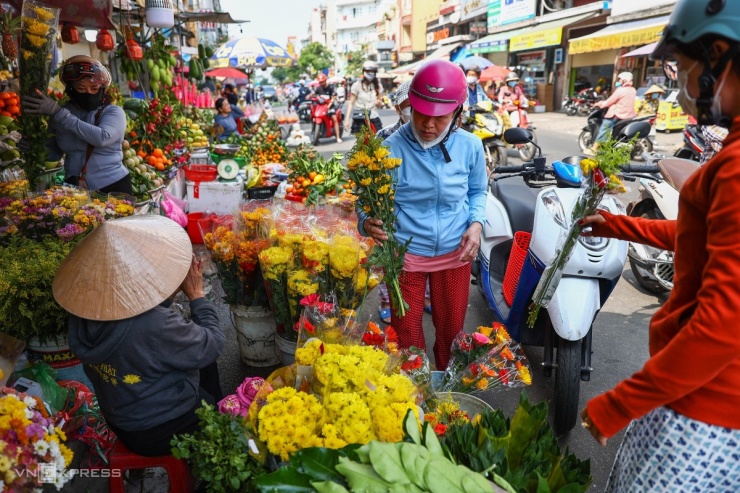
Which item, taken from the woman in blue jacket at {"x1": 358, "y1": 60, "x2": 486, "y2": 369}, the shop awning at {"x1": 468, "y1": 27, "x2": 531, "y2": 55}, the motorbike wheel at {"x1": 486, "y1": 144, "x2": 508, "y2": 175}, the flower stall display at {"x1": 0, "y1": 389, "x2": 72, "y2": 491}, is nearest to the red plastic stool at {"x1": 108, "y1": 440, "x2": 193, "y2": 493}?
the flower stall display at {"x1": 0, "y1": 389, "x2": 72, "y2": 491}

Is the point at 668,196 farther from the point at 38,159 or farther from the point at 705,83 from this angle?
the point at 38,159

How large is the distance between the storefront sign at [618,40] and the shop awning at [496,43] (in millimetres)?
6195

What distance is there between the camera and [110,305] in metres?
1.84

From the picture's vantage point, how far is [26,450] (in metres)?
1.56

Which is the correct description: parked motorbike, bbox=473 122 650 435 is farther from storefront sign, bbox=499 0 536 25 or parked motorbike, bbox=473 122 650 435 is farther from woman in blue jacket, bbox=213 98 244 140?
storefront sign, bbox=499 0 536 25

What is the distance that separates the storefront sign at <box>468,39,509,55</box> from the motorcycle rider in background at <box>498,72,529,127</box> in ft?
39.7

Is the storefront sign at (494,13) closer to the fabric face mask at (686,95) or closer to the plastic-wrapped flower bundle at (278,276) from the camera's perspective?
the plastic-wrapped flower bundle at (278,276)

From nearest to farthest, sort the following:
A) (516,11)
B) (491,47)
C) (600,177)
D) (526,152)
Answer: (600,177)
(526,152)
(516,11)
(491,47)

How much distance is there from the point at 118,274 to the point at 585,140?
39.1 feet

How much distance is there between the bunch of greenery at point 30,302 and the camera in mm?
2578

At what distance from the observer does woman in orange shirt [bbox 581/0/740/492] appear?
3.61ft

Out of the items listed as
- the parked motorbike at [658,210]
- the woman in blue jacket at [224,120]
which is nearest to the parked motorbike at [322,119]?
the woman in blue jacket at [224,120]

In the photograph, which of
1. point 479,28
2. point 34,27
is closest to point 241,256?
point 34,27

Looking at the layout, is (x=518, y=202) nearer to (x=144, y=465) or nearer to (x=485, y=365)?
(x=485, y=365)
